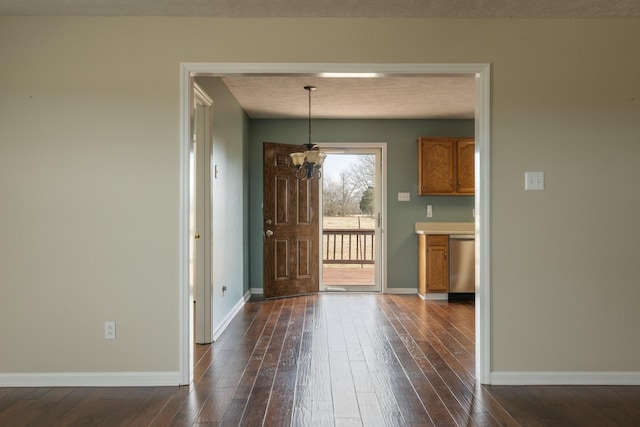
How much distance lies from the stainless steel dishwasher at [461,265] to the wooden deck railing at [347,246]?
1451mm

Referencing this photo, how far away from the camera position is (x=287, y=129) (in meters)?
7.07

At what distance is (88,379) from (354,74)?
2.51m

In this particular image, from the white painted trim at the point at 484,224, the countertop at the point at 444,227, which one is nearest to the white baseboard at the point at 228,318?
the white painted trim at the point at 484,224

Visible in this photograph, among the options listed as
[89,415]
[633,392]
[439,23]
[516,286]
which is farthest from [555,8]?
[89,415]

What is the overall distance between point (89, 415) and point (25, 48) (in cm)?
221

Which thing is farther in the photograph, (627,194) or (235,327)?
(235,327)

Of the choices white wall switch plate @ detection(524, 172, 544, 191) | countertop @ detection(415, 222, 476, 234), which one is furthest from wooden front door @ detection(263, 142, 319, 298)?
white wall switch plate @ detection(524, 172, 544, 191)

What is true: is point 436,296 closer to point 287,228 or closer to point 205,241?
point 287,228

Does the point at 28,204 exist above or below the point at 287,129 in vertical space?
below

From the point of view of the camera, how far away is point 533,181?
3357 millimetres

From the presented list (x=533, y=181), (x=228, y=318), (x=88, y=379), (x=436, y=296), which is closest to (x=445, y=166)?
(x=436, y=296)

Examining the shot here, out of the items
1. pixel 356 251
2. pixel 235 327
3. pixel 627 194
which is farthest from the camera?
pixel 356 251

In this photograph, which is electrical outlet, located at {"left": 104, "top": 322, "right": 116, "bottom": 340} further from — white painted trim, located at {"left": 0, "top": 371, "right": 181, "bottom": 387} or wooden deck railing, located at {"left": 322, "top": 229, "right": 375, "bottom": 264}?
wooden deck railing, located at {"left": 322, "top": 229, "right": 375, "bottom": 264}

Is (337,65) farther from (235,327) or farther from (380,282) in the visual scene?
(380,282)
